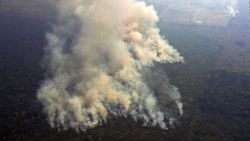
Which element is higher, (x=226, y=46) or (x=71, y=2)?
(x=71, y=2)

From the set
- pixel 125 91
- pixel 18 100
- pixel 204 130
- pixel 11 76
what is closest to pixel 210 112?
pixel 204 130

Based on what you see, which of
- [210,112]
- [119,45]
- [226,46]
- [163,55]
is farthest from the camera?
[226,46]

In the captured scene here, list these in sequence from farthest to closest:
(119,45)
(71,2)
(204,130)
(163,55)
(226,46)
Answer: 1. (226,46)
2. (71,2)
3. (163,55)
4. (119,45)
5. (204,130)

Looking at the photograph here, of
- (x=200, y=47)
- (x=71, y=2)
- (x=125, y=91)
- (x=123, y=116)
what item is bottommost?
(x=123, y=116)

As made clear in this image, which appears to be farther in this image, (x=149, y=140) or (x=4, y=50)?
(x=4, y=50)

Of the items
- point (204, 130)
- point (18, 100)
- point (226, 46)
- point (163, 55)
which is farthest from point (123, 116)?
point (226, 46)

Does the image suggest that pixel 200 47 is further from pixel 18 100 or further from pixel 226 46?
pixel 18 100

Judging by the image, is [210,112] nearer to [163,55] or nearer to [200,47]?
[163,55]
